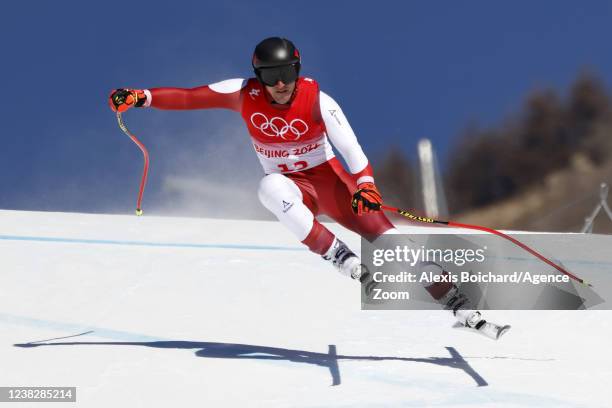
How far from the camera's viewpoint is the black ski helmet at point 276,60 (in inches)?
165

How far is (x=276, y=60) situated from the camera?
4.18 metres

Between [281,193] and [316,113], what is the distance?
1.54 feet

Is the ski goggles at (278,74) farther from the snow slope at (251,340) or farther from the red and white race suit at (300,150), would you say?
the snow slope at (251,340)

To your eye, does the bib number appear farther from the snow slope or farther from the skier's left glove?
the snow slope

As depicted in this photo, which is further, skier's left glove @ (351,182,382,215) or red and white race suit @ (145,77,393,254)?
red and white race suit @ (145,77,393,254)

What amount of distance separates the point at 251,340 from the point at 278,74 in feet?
5.26

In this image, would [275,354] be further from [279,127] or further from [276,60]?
[276,60]

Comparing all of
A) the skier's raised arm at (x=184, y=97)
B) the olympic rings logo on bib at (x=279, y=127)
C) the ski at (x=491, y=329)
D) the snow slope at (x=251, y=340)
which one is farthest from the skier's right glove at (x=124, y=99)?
the ski at (x=491, y=329)

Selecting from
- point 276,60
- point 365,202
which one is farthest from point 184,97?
point 365,202

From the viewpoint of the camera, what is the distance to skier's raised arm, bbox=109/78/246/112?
4535 millimetres

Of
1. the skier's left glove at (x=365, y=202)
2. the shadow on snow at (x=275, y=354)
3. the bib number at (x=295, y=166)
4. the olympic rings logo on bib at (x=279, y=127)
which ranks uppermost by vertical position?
the olympic rings logo on bib at (x=279, y=127)

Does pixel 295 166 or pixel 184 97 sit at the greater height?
pixel 184 97

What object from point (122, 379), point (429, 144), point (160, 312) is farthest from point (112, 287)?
point (429, 144)

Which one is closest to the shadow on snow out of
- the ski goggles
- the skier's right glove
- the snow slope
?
the snow slope
